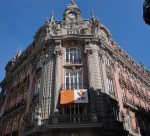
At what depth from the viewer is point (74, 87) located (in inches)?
1110

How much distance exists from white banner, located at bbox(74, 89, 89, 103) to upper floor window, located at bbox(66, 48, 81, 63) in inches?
180

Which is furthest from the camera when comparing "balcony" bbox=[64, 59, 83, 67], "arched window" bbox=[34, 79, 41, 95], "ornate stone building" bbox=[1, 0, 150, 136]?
"arched window" bbox=[34, 79, 41, 95]

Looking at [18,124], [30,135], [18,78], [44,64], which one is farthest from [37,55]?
[30,135]

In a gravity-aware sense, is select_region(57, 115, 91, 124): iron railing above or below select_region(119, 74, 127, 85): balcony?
below

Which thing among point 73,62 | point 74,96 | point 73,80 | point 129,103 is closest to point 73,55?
point 73,62

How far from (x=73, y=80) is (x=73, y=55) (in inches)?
142

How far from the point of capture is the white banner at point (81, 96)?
86.6 feet

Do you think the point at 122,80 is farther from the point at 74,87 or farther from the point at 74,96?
the point at 74,96

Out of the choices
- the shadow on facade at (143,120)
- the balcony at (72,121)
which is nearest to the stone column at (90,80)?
the balcony at (72,121)

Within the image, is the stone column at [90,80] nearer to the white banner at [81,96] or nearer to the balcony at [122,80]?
the white banner at [81,96]

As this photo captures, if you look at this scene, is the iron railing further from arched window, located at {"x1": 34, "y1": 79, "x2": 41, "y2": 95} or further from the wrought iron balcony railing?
arched window, located at {"x1": 34, "y1": 79, "x2": 41, "y2": 95}

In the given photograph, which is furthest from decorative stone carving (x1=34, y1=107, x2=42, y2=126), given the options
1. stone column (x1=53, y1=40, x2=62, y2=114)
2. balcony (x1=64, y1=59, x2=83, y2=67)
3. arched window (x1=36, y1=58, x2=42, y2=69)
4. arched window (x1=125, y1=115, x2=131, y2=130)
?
arched window (x1=125, y1=115, x2=131, y2=130)

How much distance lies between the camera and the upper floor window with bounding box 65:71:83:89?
28250 mm

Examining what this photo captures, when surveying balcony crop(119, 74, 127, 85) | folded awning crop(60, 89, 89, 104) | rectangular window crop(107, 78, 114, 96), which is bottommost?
folded awning crop(60, 89, 89, 104)
